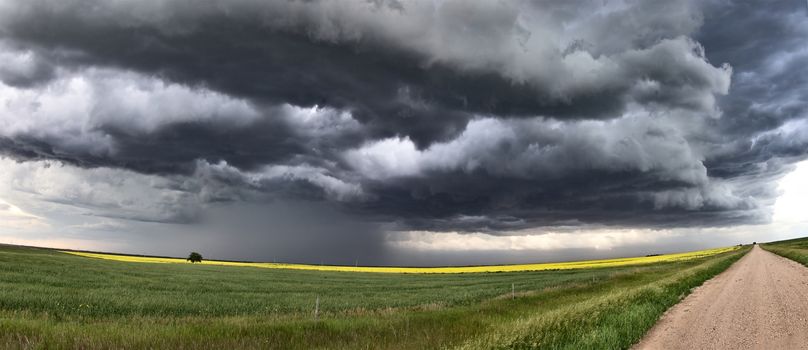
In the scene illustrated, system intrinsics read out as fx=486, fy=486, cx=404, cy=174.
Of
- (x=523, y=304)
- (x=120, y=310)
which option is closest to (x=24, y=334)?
(x=120, y=310)

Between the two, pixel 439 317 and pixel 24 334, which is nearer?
pixel 24 334

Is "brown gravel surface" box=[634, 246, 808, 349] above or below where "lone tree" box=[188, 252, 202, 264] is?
above

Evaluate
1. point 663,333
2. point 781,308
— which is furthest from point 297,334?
point 781,308

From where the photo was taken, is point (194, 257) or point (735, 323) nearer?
point (735, 323)

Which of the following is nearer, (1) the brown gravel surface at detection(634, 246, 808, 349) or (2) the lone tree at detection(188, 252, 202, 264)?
(1) the brown gravel surface at detection(634, 246, 808, 349)

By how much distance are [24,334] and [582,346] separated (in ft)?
42.8

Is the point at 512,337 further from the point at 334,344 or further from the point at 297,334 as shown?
the point at 297,334

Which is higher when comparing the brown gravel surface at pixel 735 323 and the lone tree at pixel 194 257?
the brown gravel surface at pixel 735 323

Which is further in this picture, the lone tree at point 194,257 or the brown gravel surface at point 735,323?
the lone tree at point 194,257

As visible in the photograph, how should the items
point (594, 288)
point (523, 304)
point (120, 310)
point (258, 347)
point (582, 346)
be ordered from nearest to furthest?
1. point (582, 346)
2. point (258, 347)
3. point (120, 310)
4. point (523, 304)
5. point (594, 288)

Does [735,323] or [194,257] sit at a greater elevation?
[735,323]

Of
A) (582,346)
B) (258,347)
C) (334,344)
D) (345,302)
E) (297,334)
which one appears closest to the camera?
(582,346)

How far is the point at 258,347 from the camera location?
11375 millimetres

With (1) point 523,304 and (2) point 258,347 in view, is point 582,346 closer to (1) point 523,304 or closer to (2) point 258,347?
(2) point 258,347
